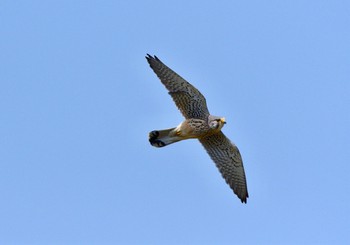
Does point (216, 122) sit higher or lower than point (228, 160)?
higher

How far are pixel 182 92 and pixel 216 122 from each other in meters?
0.95

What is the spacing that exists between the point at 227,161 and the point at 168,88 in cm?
213

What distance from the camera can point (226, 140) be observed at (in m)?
18.8

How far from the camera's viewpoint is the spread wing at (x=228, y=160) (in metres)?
18.8

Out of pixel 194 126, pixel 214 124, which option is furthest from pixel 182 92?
pixel 214 124

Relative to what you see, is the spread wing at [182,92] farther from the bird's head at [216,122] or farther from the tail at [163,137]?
the tail at [163,137]

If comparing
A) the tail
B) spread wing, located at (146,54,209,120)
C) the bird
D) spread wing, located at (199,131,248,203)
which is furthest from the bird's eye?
the tail

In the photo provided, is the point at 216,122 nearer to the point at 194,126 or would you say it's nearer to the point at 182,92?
the point at 194,126

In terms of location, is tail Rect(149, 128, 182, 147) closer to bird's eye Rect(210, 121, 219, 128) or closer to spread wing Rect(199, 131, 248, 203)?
bird's eye Rect(210, 121, 219, 128)

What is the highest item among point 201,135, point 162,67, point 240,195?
point 162,67

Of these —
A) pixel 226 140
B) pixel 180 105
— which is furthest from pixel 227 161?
pixel 180 105

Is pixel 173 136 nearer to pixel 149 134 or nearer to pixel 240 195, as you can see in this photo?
pixel 149 134

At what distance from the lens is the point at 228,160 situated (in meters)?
19.0

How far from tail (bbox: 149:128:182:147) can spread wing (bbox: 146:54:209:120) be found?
19.0 inches
